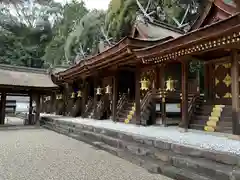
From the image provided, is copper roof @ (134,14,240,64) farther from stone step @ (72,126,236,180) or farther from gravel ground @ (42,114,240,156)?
stone step @ (72,126,236,180)

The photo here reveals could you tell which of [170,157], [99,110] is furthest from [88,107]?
[170,157]

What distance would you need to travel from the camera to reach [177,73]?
9984mm

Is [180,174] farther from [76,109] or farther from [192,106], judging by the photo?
[76,109]

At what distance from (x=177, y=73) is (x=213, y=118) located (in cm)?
394

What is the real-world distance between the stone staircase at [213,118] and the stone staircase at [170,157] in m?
2.17

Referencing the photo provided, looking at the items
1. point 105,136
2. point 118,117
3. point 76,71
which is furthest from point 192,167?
point 76,71

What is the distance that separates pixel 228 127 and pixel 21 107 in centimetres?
2743

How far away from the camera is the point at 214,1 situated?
7.53 metres

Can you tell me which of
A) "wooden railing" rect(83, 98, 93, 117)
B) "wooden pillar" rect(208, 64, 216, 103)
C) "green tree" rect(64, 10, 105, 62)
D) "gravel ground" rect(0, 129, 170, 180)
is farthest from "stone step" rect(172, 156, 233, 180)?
"green tree" rect(64, 10, 105, 62)

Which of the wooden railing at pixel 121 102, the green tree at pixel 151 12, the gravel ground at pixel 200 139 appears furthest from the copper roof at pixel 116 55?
the green tree at pixel 151 12

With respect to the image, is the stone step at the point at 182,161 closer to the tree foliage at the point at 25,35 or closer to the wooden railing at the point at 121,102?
the wooden railing at the point at 121,102

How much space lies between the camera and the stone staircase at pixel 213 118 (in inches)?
235

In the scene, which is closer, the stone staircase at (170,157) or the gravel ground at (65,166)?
the stone staircase at (170,157)

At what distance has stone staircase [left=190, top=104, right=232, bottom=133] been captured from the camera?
235 inches
